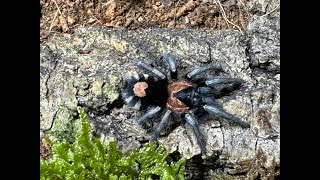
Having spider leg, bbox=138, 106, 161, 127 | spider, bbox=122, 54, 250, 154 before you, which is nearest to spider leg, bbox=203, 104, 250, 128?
spider, bbox=122, 54, 250, 154

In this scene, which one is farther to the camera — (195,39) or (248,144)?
(195,39)

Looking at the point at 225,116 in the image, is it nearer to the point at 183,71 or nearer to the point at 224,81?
the point at 224,81

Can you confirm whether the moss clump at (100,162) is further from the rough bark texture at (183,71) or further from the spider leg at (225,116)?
the spider leg at (225,116)

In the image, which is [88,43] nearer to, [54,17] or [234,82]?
[54,17]

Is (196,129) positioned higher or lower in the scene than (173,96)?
lower

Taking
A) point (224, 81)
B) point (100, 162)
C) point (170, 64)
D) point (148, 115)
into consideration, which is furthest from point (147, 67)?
point (100, 162)

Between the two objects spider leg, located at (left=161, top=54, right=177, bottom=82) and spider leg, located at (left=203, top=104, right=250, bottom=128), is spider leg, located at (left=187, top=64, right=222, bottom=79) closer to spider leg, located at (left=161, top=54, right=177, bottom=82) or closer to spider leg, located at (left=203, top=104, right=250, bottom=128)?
spider leg, located at (left=161, top=54, right=177, bottom=82)

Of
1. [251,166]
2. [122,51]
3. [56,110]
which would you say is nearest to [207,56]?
[122,51]
